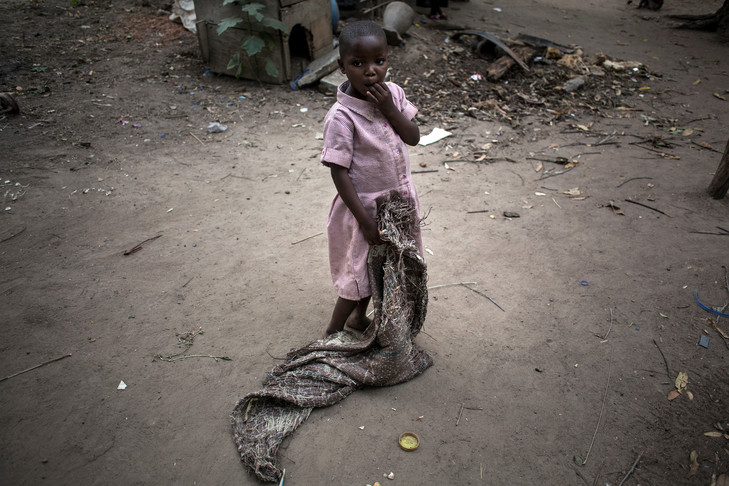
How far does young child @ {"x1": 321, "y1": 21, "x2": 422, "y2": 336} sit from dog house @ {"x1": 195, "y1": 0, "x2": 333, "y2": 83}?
13.6 ft

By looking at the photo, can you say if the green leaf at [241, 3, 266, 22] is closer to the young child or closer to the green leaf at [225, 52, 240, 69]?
the green leaf at [225, 52, 240, 69]

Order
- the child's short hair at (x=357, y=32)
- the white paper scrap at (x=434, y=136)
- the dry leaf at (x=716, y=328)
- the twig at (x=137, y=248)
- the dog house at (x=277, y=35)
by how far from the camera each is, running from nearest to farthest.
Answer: the child's short hair at (x=357, y=32), the dry leaf at (x=716, y=328), the twig at (x=137, y=248), the white paper scrap at (x=434, y=136), the dog house at (x=277, y=35)

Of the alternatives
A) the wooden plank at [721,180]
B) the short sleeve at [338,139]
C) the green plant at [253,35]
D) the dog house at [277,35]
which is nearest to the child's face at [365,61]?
the short sleeve at [338,139]

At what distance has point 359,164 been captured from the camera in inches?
75.4

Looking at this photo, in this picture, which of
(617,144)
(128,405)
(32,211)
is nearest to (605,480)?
(128,405)

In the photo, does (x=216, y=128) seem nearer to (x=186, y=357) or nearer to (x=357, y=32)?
(x=186, y=357)

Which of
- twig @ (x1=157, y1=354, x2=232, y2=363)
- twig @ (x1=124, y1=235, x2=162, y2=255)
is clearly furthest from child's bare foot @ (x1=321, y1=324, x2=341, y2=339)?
twig @ (x1=124, y1=235, x2=162, y2=255)

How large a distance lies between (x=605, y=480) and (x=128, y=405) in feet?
7.07

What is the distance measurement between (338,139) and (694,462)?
2.02 m

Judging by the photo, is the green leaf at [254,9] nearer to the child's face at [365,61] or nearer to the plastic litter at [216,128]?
the plastic litter at [216,128]

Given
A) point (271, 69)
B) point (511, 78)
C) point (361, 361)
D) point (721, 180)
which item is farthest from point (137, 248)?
point (511, 78)

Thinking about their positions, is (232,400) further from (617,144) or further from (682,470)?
(617,144)

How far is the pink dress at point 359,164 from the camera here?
1851mm

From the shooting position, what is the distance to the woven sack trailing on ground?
2.00 meters
